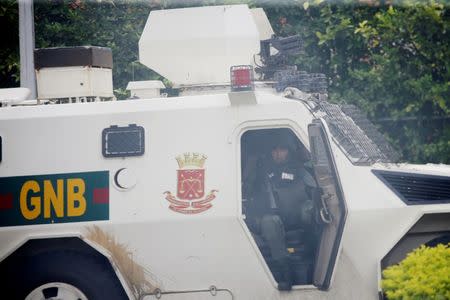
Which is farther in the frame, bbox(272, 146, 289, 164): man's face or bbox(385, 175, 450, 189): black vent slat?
bbox(272, 146, 289, 164): man's face

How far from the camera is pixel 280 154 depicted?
8.34 metres

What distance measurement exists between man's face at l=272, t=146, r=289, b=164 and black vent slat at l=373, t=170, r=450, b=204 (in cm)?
83

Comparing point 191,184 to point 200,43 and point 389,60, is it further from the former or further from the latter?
point 389,60

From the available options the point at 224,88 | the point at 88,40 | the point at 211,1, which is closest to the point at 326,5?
the point at 211,1

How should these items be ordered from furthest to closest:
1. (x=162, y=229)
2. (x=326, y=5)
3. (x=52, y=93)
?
(x=326, y=5), (x=52, y=93), (x=162, y=229)

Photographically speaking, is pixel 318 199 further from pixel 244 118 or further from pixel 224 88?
pixel 224 88

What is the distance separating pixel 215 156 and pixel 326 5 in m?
5.94

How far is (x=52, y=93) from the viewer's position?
8.86 metres

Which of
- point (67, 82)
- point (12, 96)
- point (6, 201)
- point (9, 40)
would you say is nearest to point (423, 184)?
point (67, 82)

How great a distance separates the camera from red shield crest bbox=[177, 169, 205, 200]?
795 centimetres

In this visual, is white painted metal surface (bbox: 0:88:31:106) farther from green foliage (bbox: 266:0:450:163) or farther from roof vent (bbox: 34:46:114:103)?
green foliage (bbox: 266:0:450:163)

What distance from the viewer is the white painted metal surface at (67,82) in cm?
884

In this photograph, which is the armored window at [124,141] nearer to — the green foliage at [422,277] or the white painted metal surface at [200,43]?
the white painted metal surface at [200,43]

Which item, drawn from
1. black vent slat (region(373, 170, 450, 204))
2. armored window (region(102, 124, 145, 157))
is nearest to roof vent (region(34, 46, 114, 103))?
armored window (region(102, 124, 145, 157))
